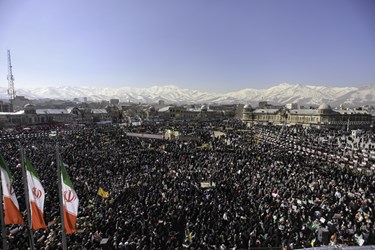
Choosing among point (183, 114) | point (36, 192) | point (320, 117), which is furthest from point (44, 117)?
point (36, 192)

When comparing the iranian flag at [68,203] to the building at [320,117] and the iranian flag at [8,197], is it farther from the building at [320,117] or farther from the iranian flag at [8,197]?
the building at [320,117]

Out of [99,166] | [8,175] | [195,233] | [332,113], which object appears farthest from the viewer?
[332,113]

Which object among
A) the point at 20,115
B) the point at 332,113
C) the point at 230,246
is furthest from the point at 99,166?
the point at 332,113

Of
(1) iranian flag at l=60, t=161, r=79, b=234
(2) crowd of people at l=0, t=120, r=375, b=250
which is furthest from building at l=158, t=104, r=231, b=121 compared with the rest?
(1) iranian flag at l=60, t=161, r=79, b=234

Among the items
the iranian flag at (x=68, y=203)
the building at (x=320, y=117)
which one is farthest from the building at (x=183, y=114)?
the iranian flag at (x=68, y=203)

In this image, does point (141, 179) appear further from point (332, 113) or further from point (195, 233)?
point (332, 113)

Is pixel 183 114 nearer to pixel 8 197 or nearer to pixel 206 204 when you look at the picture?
pixel 206 204
